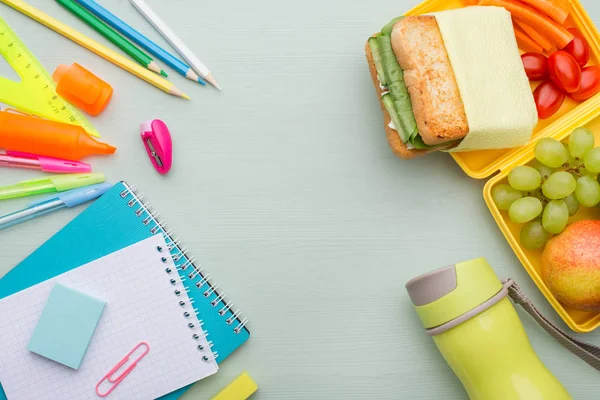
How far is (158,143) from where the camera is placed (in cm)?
75

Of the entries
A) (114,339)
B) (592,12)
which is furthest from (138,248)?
(592,12)

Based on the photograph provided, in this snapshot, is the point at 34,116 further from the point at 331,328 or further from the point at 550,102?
the point at 550,102

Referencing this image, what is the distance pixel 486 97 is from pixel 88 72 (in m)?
0.53

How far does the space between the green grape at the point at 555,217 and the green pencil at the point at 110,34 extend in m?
0.55

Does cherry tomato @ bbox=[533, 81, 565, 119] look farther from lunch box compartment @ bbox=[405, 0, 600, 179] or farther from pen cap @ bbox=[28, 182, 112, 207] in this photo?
pen cap @ bbox=[28, 182, 112, 207]

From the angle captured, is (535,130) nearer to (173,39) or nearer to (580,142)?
(580,142)

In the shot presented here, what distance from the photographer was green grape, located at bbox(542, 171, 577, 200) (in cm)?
70

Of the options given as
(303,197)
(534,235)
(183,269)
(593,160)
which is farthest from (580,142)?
(183,269)

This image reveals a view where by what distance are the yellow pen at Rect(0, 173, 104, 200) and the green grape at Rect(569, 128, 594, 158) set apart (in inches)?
24.9

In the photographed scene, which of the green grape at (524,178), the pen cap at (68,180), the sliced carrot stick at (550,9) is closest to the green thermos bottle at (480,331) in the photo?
the green grape at (524,178)

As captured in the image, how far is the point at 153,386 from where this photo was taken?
0.75m

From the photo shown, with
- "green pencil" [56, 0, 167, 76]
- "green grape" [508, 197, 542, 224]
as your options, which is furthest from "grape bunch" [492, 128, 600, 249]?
"green pencil" [56, 0, 167, 76]

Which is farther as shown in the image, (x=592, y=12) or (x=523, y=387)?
(x=592, y=12)

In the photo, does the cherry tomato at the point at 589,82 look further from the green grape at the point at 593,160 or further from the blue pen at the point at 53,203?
the blue pen at the point at 53,203
